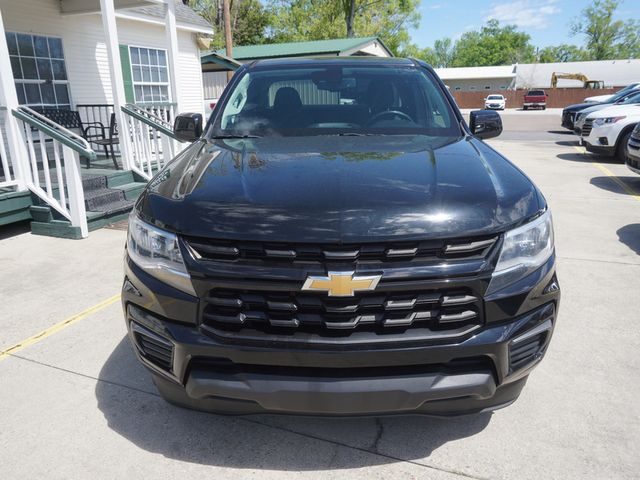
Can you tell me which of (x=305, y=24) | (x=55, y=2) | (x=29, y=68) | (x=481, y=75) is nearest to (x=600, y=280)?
(x=29, y=68)

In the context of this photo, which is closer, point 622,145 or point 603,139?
point 622,145

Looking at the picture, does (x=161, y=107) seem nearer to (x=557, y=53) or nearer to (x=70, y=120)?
(x=70, y=120)

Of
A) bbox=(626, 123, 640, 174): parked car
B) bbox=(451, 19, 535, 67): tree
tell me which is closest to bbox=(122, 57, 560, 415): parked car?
bbox=(626, 123, 640, 174): parked car

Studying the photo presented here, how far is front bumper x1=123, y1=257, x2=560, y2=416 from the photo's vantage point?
6.07ft

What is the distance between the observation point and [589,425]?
2445 millimetres

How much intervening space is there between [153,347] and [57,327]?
6.56 ft

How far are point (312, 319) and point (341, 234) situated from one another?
13.4 inches

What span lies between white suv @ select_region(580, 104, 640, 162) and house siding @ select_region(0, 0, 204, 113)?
898cm

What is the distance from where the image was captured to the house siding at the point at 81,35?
852cm

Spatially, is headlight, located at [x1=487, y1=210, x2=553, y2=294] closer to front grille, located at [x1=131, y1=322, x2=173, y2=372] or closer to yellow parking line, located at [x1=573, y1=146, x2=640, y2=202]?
front grille, located at [x1=131, y1=322, x2=173, y2=372]

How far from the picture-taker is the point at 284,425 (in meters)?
2.47

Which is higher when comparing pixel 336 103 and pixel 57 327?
pixel 336 103

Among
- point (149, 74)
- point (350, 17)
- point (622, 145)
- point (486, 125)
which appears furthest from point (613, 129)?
point (350, 17)

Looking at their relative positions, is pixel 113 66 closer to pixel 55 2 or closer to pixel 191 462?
pixel 55 2
